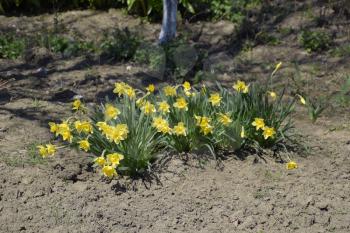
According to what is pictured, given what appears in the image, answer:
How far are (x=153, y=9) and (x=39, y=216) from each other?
14.4 feet

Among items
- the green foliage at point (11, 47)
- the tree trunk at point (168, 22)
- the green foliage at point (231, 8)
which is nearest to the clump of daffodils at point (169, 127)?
the tree trunk at point (168, 22)

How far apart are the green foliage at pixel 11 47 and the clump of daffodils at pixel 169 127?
2.37 metres

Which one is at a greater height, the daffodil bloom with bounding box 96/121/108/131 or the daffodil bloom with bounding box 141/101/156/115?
the daffodil bloom with bounding box 141/101/156/115

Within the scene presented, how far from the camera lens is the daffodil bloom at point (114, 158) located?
13.2ft

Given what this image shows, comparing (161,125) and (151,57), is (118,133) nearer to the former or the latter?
Result: (161,125)

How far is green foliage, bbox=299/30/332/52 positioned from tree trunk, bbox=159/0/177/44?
141 centimetres

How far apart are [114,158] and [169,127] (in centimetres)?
63

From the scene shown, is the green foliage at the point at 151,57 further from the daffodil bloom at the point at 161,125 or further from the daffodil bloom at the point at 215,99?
the daffodil bloom at the point at 161,125

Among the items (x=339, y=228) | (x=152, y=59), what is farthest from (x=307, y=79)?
(x=339, y=228)

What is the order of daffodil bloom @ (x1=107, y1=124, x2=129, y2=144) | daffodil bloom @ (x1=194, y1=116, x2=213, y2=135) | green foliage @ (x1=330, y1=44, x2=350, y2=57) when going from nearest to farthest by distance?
daffodil bloom @ (x1=107, y1=124, x2=129, y2=144), daffodil bloom @ (x1=194, y1=116, x2=213, y2=135), green foliage @ (x1=330, y1=44, x2=350, y2=57)

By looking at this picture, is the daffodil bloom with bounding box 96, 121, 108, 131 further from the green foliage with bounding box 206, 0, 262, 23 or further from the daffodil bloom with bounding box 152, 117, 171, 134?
the green foliage with bounding box 206, 0, 262, 23

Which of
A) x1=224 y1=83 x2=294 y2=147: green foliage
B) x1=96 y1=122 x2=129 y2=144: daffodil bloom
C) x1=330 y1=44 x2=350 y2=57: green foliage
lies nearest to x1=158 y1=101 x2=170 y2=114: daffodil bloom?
x1=96 y1=122 x2=129 y2=144: daffodil bloom

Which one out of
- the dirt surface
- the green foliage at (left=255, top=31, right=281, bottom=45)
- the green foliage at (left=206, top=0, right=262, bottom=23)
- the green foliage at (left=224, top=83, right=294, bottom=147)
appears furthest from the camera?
the green foliage at (left=206, top=0, right=262, bottom=23)

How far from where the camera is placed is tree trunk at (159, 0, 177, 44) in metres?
6.74
